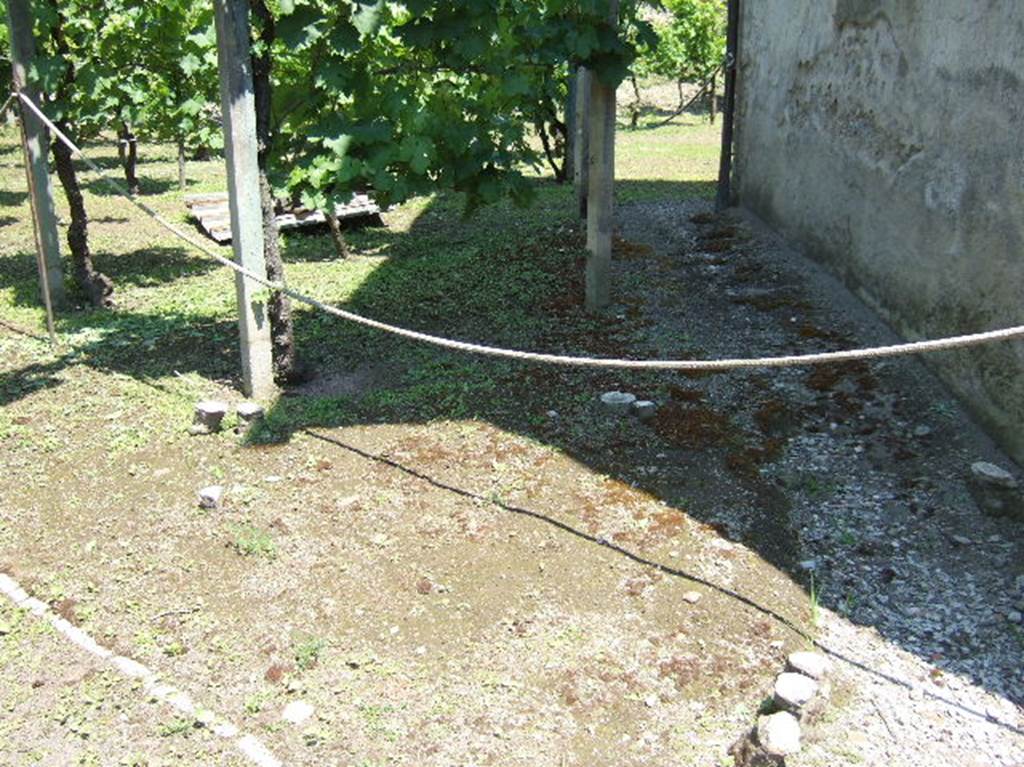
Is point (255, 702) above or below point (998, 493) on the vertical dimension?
below

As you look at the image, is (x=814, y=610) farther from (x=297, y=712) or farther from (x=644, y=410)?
(x=297, y=712)

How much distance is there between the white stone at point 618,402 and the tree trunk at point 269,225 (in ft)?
6.54

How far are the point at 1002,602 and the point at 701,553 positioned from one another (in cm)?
120

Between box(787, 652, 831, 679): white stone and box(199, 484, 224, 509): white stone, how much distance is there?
2735 millimetres

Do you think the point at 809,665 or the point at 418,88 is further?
the point at 418,88

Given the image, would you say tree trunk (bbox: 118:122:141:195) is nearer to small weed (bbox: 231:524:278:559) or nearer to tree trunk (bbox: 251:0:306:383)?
tree trunk (bbox: 251:0:306:383)

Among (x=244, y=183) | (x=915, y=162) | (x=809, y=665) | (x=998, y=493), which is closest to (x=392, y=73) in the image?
(x=244, y=183)

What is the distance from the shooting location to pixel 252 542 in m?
4.30

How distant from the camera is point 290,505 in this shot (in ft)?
15.3

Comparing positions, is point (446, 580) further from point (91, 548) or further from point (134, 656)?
point (91, 548)

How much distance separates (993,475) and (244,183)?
418 centimetres

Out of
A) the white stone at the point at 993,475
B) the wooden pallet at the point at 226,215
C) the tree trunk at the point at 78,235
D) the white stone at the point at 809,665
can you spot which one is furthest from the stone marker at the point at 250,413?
Answer: the wooden pallet at the point at 226,215

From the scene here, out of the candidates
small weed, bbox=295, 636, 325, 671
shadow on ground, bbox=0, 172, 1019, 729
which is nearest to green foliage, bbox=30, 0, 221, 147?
shadow on ground, bbox=0, 172, 1019, 729

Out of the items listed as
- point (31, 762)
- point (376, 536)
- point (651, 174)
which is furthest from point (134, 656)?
point (651, 174)
